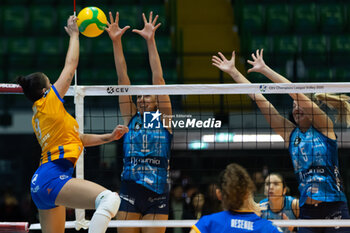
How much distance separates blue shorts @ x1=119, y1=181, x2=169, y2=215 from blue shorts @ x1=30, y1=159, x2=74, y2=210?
2.79 ft

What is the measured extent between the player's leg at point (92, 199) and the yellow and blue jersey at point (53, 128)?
0.31 m

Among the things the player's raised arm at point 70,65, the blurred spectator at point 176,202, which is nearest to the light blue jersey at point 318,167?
the player's raised arm at point 70,65

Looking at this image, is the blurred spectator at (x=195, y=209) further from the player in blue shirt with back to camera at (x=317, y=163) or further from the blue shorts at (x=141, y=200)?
the player in blue shirt with back to camera at (x=317, y=163)

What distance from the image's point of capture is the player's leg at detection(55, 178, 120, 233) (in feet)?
13.1

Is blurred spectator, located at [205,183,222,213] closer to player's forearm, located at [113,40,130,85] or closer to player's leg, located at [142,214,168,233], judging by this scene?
player's leg, located at [142,214,168,233]

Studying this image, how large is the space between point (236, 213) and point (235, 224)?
75mm

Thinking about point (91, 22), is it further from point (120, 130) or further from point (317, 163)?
point (317, 163)

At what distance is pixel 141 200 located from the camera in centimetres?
509

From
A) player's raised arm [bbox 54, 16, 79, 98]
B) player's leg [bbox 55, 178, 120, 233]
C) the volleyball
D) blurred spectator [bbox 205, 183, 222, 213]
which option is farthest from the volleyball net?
player's leg [bbox 55, 178, 120, 233]

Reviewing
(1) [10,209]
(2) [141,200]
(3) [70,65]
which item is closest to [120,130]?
(3) [70,65]

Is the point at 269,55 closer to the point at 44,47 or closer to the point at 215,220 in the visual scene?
the point at 44,47

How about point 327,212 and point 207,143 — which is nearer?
point 327,212

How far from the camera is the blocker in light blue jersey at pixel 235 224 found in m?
3.30

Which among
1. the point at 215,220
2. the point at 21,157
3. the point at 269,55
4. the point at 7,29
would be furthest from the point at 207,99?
the point at 215,220
